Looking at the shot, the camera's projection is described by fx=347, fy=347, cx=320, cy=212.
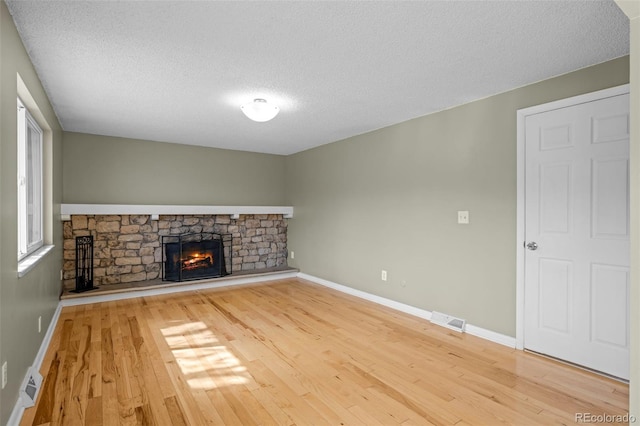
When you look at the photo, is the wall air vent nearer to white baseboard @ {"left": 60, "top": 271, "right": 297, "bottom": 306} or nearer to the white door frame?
white baseboard @ {"left": 60, "top": 271, "right": 297, "bottom": 306}

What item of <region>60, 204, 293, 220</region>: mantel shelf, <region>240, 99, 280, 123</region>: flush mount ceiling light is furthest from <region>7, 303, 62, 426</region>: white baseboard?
<region>240, 99, 280, 123</region>: flush mount ceiling light

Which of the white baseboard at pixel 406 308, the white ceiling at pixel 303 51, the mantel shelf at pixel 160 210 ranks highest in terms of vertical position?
the white ceiling at pixel 303 51

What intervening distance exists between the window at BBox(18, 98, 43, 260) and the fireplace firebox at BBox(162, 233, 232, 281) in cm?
197

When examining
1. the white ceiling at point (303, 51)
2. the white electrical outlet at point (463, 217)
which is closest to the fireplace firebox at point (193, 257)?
the white ceiling at point (303, 51)

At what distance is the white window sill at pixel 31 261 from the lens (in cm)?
222

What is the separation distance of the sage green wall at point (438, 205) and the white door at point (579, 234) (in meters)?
0.17

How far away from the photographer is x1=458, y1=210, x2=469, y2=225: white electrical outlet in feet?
11.3

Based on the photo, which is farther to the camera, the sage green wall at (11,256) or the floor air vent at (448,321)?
the floor air vent at (448,321)

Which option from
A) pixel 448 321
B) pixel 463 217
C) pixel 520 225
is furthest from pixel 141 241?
pixel 520 225

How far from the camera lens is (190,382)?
244 centimetres

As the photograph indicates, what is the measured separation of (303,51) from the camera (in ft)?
7.64

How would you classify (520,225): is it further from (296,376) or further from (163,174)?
(163,174)

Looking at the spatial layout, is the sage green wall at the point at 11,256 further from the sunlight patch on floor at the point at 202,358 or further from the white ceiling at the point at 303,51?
the sunlight patch on floor at the point at 202,358

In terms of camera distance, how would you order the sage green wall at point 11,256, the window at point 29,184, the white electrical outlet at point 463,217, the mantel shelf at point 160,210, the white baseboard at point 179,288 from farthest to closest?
the mantel shelf at point 160,210
the white baseboard at point 179,288
the white electrical outlet at point 463,217
the window at point 29,184
the sage green wall at point 11,256
